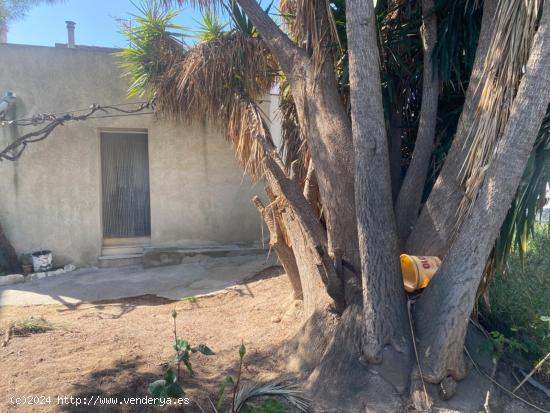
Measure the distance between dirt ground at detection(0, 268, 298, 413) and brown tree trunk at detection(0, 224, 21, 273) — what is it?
191 cm

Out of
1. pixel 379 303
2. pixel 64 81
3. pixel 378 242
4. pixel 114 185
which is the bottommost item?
pixel 379 303

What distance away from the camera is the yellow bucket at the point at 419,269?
2977 mm

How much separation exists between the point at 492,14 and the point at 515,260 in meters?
2.12

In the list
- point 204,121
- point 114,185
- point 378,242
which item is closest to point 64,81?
point 114,185

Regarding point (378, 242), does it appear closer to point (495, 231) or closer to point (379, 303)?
point (379, 303)

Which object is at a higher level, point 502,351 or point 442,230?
point 442,230

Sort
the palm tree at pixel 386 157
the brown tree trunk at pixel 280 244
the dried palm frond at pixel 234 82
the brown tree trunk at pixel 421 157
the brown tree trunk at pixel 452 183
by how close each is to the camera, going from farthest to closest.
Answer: the dried palm frond at pixel 234 82 → the brown tree trunk at pixel 280 244 → the brown tree trunk at pixel 421 157 → the brown tree trunk at pixel 452 183 → the palm tree at pixel 386 157

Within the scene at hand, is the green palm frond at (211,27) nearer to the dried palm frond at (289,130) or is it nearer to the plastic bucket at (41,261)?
the dried palm frond at (289,130)

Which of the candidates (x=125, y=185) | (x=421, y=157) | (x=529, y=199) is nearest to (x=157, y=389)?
(x=421, y=157)

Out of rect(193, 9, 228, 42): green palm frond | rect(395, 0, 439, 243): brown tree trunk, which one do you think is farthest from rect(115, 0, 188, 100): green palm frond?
rect(395, 0, 439, 243): brown tree trunk

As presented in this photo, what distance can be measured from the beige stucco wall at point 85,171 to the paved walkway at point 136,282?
779 mm

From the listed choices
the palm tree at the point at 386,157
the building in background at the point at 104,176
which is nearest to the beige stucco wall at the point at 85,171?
the building in background at the point at 104,176

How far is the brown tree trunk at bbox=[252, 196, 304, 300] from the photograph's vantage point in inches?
178

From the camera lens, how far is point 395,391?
2.82 meters
